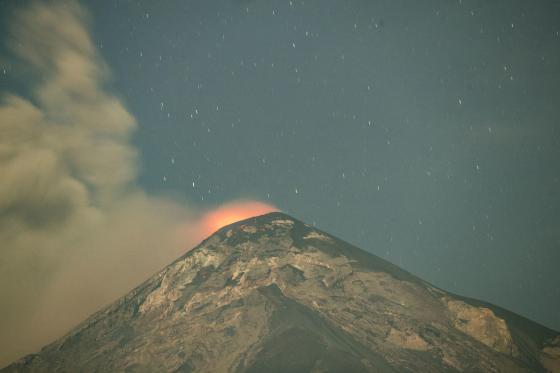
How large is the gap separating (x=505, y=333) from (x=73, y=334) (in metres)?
116

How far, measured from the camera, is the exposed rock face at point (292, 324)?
7531 cm

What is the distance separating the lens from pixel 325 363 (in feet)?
226

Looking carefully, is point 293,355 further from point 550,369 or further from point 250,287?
point 550,369

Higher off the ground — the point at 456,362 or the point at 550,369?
the point at 456,362

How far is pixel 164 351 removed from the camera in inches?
3214

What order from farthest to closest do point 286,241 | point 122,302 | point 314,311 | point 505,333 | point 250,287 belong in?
point 286,241 < point 122,302 < point 250,287 < point 314,311 < point 505,333

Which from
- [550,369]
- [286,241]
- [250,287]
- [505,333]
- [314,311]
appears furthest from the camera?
[286,241]

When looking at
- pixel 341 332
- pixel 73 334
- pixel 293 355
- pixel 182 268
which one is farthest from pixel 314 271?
pixel 73 334

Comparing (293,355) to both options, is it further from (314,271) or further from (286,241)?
(286,241)

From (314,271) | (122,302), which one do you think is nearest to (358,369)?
(314,271)

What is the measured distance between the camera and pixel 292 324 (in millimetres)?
85125

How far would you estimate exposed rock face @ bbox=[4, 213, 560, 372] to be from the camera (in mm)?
75312

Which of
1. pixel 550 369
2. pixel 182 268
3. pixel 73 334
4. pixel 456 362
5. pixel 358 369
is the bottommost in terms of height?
pixel 550 369

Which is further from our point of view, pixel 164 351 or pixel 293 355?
pixel 164 351
